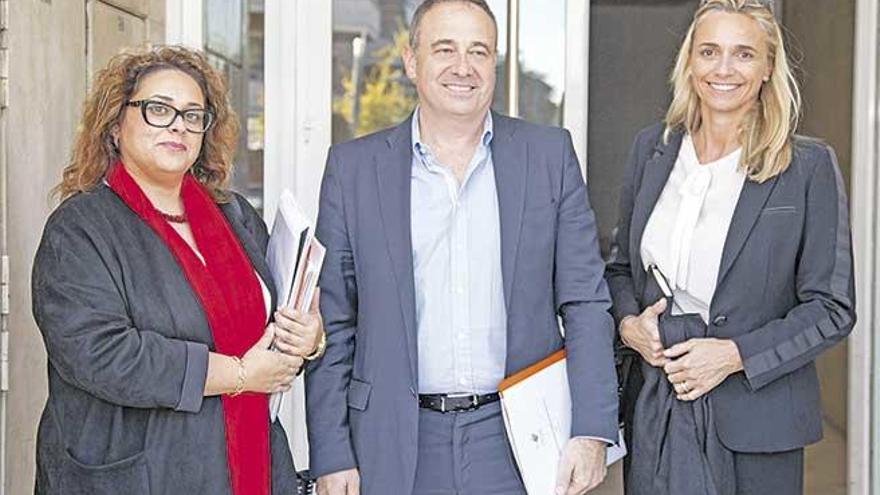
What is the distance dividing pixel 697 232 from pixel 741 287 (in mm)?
168

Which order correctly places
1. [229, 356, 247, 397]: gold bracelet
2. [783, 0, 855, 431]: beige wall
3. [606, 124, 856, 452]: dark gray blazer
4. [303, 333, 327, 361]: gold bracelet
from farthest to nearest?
[783, 0, 855, 431]: beige wall < [606, 124, 856, 452]: dark gray blazer < [303, 333, 327, 361]: gold bracelet < [229, 356, 247, 397]: gold bracelet

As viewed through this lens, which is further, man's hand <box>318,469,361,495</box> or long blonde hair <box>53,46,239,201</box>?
man's hand <box>318,469,361,495</box>

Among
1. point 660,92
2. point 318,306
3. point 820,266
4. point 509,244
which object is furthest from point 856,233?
point 318,306

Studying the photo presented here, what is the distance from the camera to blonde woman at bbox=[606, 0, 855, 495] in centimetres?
271

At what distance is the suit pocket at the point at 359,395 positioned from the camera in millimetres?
2672

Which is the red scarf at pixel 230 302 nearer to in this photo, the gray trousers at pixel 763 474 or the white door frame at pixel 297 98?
the gray trousers at pixel 763 474

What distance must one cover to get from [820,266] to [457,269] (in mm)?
829

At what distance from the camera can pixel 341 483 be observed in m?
2.66

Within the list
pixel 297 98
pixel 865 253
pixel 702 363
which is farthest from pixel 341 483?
pixel 865 253

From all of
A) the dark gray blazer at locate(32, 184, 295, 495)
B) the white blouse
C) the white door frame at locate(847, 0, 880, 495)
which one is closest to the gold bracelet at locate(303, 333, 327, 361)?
the dark gray blazer at locate(32, 184, 295, 495)

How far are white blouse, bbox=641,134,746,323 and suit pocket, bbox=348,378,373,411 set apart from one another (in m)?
0.75

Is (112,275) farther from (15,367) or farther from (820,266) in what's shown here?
(820,266)

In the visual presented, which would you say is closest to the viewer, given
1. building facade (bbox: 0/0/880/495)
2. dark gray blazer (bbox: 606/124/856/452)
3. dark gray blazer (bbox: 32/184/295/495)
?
dark gray blazer (bbox: 32/184/295/495)

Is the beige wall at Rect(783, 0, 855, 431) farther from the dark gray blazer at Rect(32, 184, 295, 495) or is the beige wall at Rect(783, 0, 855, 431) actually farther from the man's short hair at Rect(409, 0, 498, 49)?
the dark gray blazer at Rect(32, 184, 295, 495)
